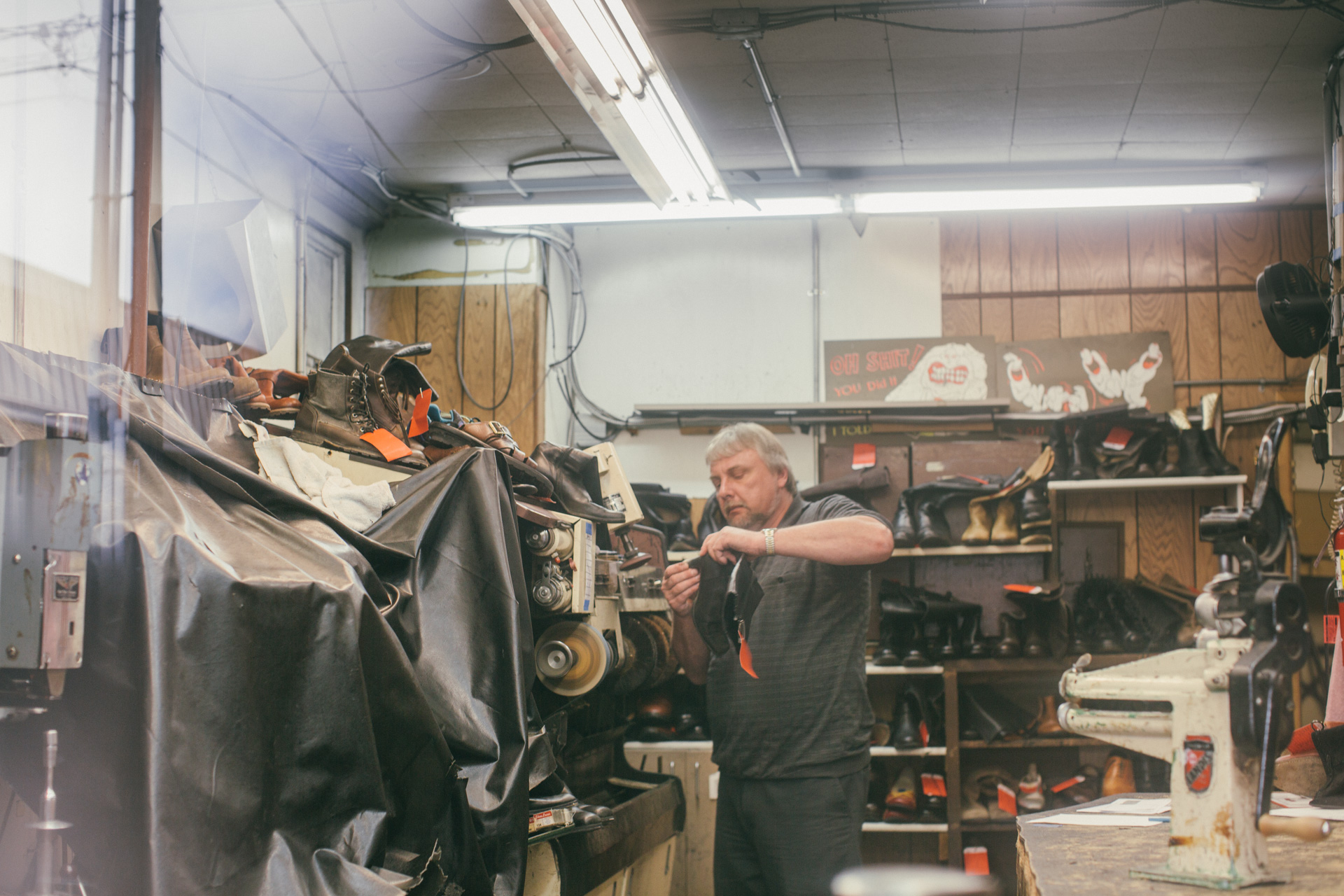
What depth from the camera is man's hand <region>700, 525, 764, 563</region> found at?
2771 millimetres

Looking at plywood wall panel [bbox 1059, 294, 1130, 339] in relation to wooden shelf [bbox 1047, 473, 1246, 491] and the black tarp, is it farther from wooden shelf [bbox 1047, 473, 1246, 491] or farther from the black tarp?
the black tarp

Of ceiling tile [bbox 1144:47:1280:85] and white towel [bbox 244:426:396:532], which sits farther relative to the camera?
ceiling tile [bbox 1144:47:1280:85]

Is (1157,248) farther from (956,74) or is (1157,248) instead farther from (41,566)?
(41,566)

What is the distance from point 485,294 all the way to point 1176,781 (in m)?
4.36

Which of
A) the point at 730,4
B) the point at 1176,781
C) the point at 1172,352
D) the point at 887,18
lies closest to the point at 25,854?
the point at 1176,781

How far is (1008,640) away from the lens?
192 inches

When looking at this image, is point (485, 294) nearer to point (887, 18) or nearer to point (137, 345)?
point (887, 18)

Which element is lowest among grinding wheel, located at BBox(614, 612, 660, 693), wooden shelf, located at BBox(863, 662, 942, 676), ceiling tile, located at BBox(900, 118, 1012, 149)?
wooden shelf, located at BBox(863, 662, 942, 676)

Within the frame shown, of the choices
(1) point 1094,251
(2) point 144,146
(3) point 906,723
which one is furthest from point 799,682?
(1) point 1094,251

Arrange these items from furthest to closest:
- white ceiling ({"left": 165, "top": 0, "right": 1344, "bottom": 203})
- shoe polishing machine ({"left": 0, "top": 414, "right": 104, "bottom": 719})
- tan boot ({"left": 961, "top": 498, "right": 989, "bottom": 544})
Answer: tan boot ({"left": 961, "top": 498, "right": 989, "bottom": 544}) < white ceiling ({"left": 165, "top": 0, "right": 1344, "bottom": 203}) < shoe polishing machine ({"left": 0, "top": 414, "right": 104, "bottom": 719})

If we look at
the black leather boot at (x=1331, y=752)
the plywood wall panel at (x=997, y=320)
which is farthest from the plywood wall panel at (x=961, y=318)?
the black leather boot at (x=1331, y=752)

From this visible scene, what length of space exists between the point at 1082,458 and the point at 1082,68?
6.13 feet

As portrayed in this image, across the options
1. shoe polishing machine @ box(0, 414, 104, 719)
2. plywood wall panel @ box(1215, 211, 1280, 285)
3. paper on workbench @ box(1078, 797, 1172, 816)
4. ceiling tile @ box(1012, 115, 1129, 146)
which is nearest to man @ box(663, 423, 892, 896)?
paper on workbench @ box(1078, 797, 1172, 816)

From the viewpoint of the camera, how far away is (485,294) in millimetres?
5422
